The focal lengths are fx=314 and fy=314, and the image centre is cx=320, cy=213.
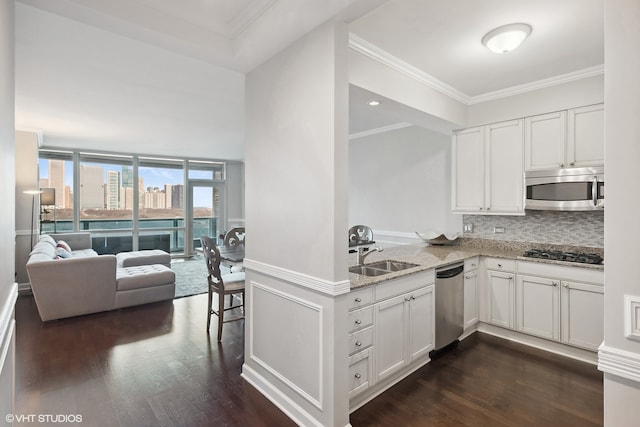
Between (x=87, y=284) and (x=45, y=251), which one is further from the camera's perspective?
(x=45, y=251)

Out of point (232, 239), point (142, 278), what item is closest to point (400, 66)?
point (232, 239)

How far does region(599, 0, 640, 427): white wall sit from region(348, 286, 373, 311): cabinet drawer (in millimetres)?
1316

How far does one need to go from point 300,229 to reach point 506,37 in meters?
2.06

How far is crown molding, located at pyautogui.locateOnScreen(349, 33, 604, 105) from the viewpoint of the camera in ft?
8.26

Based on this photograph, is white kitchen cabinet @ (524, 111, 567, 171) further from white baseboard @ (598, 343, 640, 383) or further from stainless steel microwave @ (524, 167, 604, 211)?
white baseboard @ (598, 343, 640, 383)

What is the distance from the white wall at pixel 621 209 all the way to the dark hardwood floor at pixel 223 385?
1373 millimetres

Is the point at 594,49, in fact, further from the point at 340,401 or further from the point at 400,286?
the point at 340,401

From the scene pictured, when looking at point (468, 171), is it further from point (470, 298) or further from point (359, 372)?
point (359, 372)

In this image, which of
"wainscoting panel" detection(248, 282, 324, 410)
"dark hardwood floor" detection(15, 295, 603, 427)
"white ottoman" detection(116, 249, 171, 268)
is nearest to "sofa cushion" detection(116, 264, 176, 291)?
"white ottoman" detection(116, 249, 171, 268)

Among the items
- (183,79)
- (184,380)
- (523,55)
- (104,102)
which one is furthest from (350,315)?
(104,102)

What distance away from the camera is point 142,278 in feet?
14.5

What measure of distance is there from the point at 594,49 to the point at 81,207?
9.16m

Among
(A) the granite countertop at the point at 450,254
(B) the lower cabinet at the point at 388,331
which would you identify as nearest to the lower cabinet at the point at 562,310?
(A) the granite countertop at the point at 450,254

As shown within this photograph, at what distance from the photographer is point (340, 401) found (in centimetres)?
195
